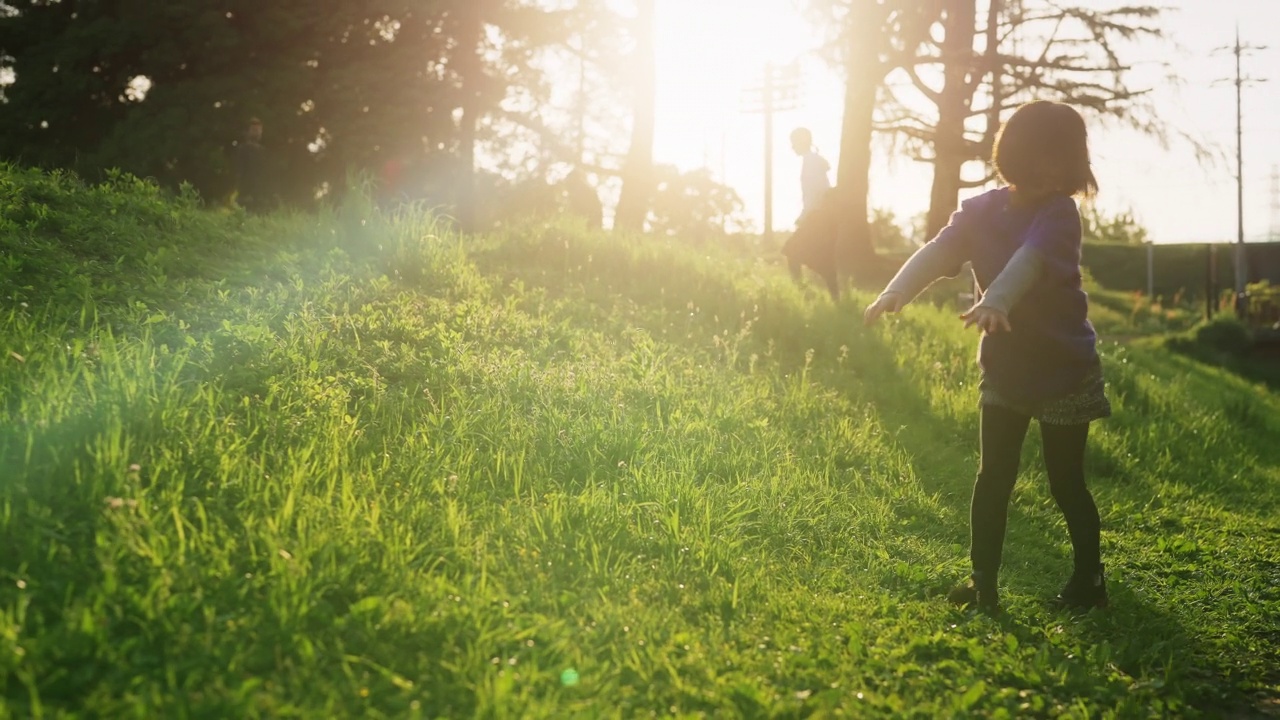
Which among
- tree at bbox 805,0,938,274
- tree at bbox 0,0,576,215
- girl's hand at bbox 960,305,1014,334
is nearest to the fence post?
tree at bbox 805,0,938,274

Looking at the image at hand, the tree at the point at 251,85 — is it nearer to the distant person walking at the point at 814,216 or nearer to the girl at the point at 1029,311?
the distant person walking at the point at 814,216

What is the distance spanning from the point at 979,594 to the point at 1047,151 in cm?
187

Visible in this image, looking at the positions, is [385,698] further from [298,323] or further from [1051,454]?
[298,323]

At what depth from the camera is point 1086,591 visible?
4.45 m

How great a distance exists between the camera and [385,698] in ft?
9.37

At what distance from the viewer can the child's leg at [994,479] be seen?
4.21 m

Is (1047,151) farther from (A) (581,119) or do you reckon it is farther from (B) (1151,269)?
(B) (1151,269)

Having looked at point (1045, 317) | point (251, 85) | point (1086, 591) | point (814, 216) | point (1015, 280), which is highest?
point (251, 85)

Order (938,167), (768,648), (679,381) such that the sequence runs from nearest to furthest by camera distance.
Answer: (768,648) → (679,381) → (938,167)

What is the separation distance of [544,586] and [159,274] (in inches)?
172

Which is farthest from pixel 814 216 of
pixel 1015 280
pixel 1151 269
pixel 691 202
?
pixel 1151 269

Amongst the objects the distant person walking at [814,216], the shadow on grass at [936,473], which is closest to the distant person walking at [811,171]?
the distant person walking at [814,216]

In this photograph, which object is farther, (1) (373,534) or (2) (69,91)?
(2) (69,91)

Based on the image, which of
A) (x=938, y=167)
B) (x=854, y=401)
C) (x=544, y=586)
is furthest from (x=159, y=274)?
(x=938, y=167)
